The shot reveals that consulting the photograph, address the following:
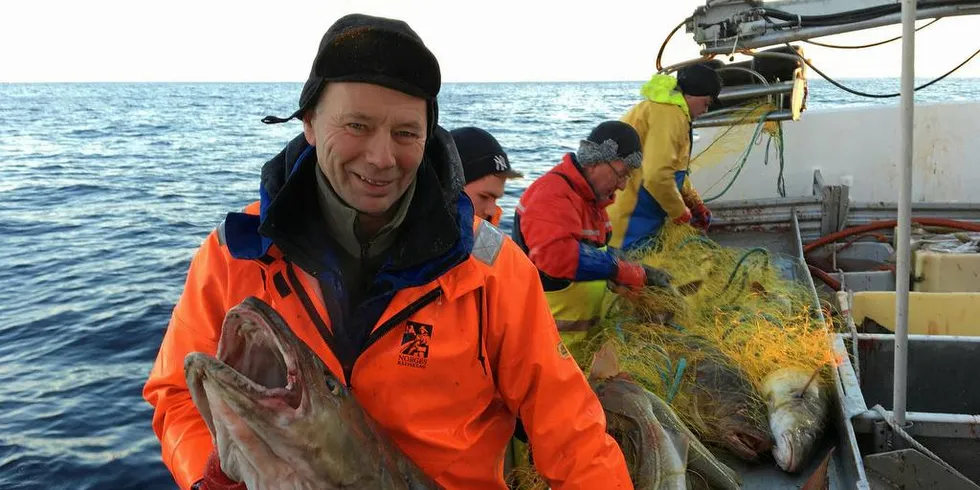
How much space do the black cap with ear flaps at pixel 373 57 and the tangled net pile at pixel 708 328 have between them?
2267 millimetres

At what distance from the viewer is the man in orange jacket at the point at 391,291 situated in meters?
2.02

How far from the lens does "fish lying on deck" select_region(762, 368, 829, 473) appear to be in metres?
3.97

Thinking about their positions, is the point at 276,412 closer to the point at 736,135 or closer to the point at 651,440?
the point at 651,440

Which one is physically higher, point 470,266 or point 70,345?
point 470,266

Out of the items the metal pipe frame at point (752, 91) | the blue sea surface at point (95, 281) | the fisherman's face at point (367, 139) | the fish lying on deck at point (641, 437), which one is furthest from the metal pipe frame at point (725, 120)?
the fisherman's face at point (367, 139)

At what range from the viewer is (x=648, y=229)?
7.38m

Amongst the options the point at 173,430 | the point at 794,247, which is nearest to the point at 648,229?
the point at 794,247

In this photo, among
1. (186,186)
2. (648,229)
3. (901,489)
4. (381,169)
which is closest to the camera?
(381,169)

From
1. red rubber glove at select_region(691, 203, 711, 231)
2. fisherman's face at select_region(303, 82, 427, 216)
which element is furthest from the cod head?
red rubber glove at select_region(691, 203, 711, 231)

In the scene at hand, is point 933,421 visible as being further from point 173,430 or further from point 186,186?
point 186,186

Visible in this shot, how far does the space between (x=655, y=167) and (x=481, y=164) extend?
133 inches

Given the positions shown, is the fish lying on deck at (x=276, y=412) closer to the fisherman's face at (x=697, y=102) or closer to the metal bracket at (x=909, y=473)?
the metal bracket at (x=909, y=473)

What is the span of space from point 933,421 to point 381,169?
3.38 metres

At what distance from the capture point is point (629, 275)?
5.24 metres
